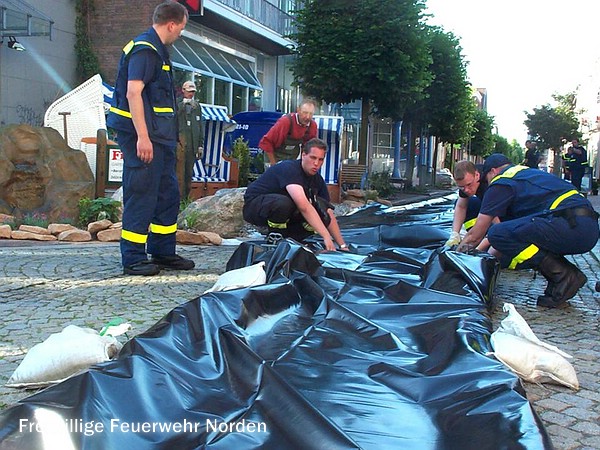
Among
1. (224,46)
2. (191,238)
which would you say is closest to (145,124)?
(191,238)

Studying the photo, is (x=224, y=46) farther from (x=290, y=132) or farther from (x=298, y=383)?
(x=298, y=383)

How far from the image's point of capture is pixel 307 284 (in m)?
3.54

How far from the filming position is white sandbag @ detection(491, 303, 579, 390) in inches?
109

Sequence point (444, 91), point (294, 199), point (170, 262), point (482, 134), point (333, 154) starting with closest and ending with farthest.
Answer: point (294, 199) → point (170, 262) → point (333, 154) → point (444, 91) → point (482, 134)

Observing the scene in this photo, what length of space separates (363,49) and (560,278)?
477 inches

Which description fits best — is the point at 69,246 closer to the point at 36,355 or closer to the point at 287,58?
the point at 36,355

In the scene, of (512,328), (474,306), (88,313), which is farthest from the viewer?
(88,313)

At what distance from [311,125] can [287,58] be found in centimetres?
1893

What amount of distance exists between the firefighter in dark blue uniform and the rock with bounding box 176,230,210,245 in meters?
1.91

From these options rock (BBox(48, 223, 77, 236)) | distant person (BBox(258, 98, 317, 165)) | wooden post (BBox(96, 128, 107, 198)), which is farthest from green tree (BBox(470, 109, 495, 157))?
rock (BBox(48, 223, 77, 236))

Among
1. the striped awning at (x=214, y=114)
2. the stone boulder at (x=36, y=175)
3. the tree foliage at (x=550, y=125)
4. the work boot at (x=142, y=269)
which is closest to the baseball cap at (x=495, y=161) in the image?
the work boot at (x=142, y=269)

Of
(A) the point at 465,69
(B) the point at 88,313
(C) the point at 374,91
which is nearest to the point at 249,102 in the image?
(C) the point at 374,91

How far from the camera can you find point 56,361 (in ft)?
8.47

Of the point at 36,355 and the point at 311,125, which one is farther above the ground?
the point at 311,125
